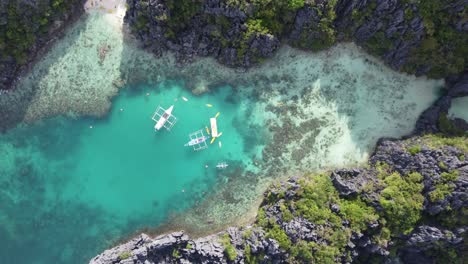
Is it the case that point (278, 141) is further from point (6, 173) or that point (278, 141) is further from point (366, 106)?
point (6, 173)

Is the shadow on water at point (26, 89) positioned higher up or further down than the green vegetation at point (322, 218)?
higher up

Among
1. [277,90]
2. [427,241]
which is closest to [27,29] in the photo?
[277,90]

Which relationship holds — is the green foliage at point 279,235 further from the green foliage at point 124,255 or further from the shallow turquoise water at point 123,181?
the green foliage at point 124,255

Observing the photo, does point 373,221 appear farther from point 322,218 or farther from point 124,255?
point 124,255

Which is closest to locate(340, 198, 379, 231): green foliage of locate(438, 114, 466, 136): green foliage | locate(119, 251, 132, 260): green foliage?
locate(438, 114, 466, 136): green foliage

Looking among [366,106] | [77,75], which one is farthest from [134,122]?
[366,106]

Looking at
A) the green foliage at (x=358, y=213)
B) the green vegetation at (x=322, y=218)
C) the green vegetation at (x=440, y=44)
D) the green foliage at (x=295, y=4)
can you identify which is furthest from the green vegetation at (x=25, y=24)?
the green vegetation at (x=440, y=44)

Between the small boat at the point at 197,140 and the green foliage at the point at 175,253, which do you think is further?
the small boat at the point at 197,140
